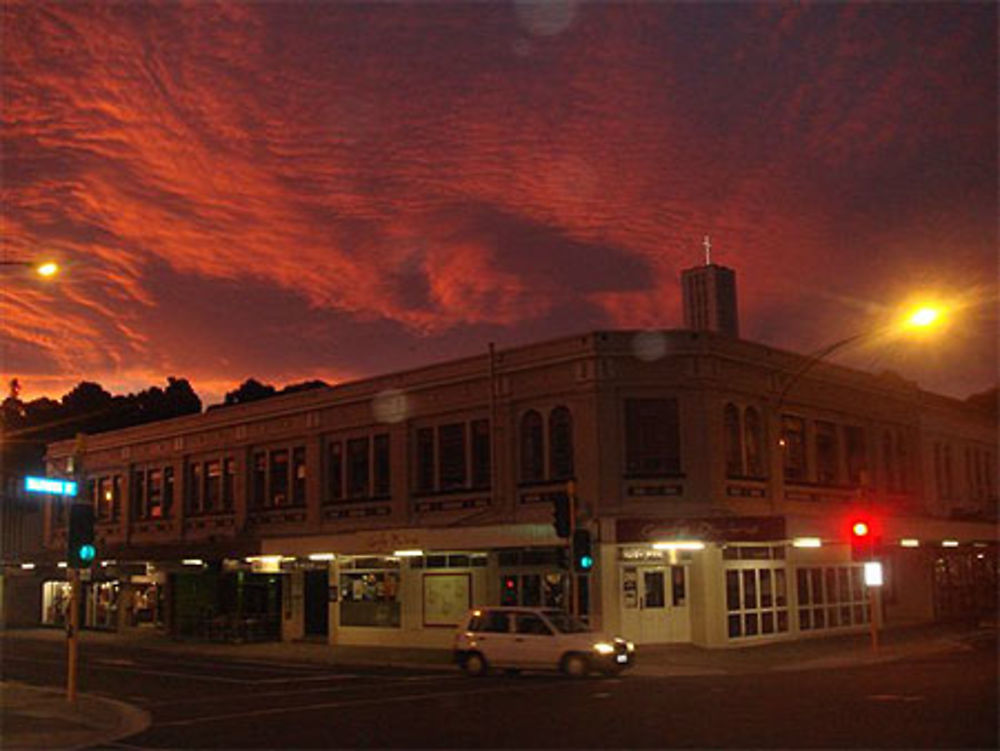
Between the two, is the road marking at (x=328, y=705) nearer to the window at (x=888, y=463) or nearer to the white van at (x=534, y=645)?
the white van at (x=534, y=645)

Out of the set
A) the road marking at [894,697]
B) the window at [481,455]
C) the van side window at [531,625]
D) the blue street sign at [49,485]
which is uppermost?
the window at [481,455]

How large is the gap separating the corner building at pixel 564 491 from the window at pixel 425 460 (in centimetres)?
8

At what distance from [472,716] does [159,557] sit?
29046 millimetres

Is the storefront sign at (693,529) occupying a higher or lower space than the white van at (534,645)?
higher

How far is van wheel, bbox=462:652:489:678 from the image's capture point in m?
26.4

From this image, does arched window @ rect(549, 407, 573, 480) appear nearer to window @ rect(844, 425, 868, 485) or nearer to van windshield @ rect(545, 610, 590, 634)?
van windshield @ rect(545, 610, 590, 634)

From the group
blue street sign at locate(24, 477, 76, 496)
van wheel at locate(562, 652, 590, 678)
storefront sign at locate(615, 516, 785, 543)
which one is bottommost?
van wheel at locate(562, 652, 590, 678)

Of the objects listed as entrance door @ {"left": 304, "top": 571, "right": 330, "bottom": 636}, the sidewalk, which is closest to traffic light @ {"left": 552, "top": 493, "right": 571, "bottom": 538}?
the sidewalk

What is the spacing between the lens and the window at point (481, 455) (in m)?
36.2

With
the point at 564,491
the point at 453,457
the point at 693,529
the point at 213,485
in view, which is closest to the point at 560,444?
the point at 564,491

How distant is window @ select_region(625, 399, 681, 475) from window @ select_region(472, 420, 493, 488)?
5.23 meters

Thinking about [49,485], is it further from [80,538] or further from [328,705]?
[328,705]

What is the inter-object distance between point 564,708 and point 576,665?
604 cm

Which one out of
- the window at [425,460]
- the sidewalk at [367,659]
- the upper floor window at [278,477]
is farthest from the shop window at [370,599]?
the upper floor window at [278,477]
